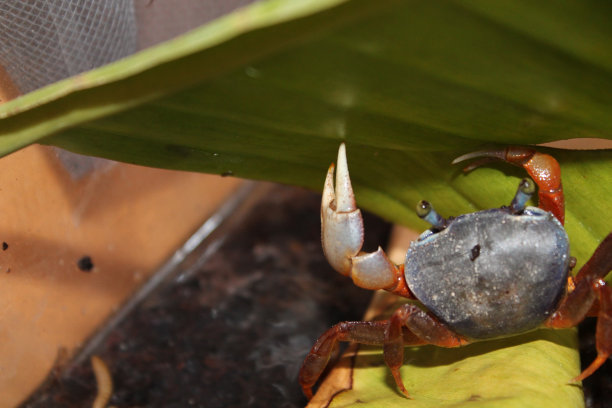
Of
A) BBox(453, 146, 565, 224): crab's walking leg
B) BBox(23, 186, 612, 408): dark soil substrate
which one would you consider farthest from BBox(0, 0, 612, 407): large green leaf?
BBox(23, 186, 612, 408): dark soil substrate

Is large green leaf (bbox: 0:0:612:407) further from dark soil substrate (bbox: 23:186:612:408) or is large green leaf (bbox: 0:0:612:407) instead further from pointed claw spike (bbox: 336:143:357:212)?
dark soil substrate (bbox: 23:186:612:408)

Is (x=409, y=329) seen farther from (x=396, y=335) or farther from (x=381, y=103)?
(x=381, y=103)

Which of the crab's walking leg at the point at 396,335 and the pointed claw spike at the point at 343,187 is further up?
the pointed claw spike at the point at 343,187

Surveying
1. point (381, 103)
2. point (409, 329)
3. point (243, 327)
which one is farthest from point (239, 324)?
point (381, 103)

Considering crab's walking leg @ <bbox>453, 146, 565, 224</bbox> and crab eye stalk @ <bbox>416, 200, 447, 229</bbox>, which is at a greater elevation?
crab's walking leg @ <bbox>453, 146, 565, 224</bbox>

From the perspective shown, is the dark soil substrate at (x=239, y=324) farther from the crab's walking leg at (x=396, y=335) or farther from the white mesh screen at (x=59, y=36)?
the white mesh screen at (x=59, y=36)

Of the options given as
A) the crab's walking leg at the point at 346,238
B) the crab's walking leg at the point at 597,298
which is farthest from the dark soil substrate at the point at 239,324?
the crab's walking leg at the point at 597,298

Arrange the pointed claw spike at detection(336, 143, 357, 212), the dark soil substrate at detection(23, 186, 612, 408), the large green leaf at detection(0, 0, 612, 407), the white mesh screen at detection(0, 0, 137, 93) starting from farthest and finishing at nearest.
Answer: the dark soil substrate at detection(23, 186, 612, 408), the white mesh screen at detection(0, 0, 137, 93), the pointed claw spike at detection(336, 143, 357, 212), the large green leaf at detection(0, 0, 612, 407)
